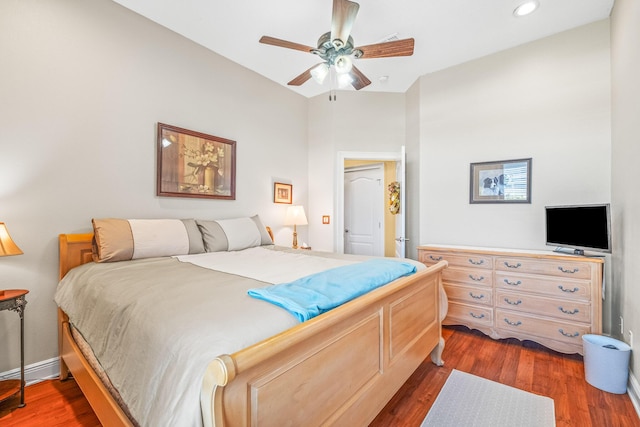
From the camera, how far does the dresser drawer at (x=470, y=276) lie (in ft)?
8.92

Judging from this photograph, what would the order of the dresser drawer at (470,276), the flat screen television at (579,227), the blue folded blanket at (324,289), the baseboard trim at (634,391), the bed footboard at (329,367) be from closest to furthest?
1. the bed footboard at (329,367)
2. the blue folded blanket at (324,289)
3. the baseboard trim at (634,391)
4. the flat screen television at (579,227)
5. the dresser drawer at (470,276)

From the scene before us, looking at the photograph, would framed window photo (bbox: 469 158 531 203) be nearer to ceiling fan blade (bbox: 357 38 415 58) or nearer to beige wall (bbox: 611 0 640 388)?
beige wall (bbox: 611 0 640 388)

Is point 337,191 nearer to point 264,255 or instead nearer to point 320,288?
point 264,255

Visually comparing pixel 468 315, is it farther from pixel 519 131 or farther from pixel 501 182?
pixel 519 131

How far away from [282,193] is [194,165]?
1299 mm

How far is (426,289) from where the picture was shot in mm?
2045

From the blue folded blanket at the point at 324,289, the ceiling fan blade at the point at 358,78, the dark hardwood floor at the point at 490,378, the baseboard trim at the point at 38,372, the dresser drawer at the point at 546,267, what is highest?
the ceiling fan blade at the point at 358,78

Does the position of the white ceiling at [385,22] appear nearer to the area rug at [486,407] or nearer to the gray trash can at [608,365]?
the gray trash can at [608,365]

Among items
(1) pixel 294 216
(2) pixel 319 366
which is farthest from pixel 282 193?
(2) pixel 319 366

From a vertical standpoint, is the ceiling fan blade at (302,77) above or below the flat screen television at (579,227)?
above

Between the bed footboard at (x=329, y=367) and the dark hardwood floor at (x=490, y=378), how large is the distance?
0.70ft

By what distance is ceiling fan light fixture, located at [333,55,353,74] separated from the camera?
2193 mm

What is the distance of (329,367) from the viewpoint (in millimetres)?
1145

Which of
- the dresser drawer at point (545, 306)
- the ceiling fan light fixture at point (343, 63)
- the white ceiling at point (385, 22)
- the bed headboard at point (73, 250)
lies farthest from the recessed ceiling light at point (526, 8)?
the bed headboard at point (73, 250)
